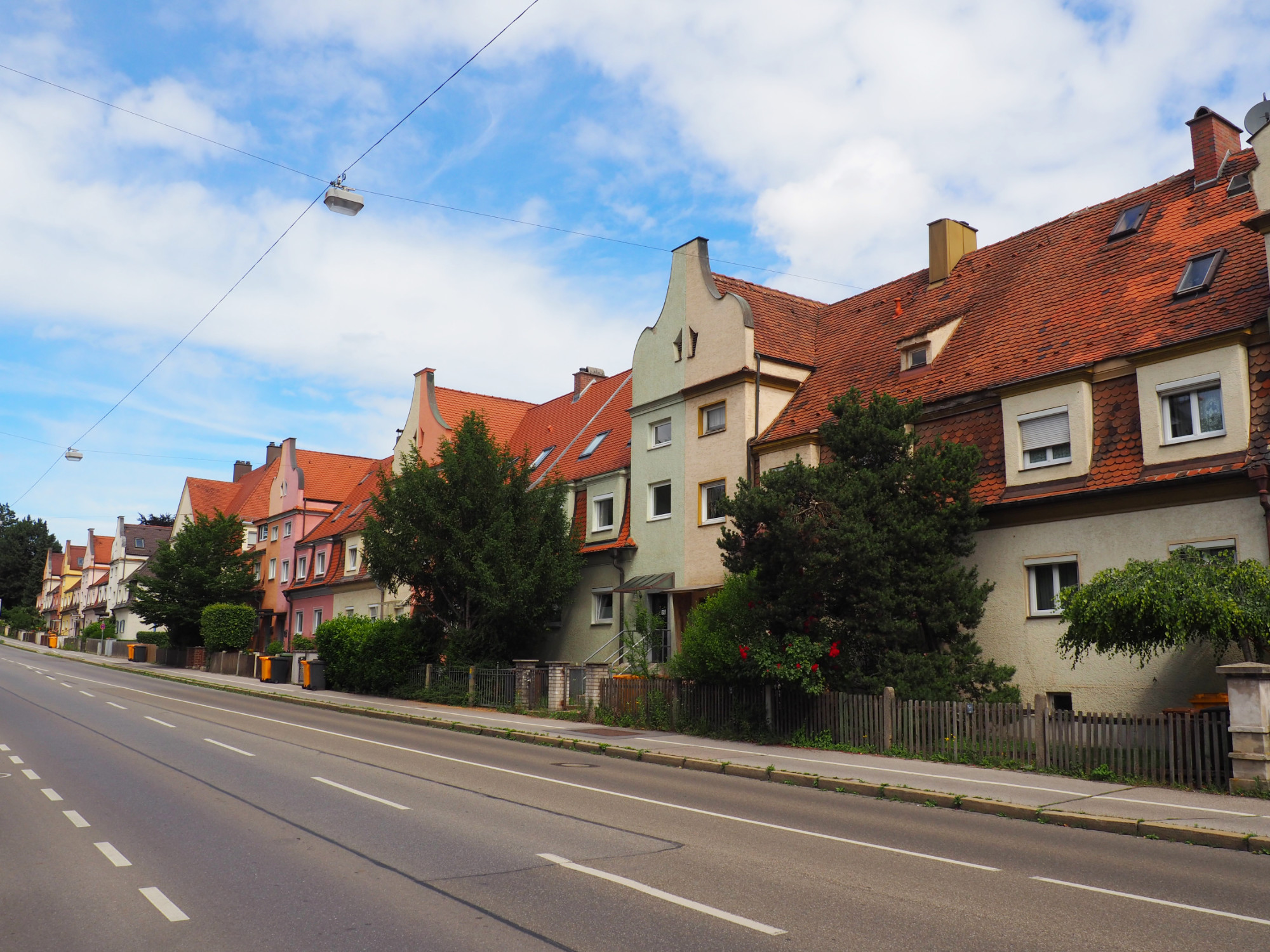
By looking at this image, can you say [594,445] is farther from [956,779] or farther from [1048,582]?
[956,779]

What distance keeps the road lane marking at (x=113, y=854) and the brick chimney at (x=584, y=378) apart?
31.8m

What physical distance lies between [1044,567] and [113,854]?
15.1 m

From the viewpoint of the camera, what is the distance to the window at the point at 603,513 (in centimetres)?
2956

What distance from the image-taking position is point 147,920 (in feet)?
20.8

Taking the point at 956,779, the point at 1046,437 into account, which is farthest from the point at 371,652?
the point at 956,779

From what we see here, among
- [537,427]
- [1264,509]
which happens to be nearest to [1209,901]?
[1264,509]

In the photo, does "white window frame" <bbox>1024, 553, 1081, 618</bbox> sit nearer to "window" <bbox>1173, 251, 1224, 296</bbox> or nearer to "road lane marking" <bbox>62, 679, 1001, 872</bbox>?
"window" <bbox>1173, 251, 1224, 296</bbox>

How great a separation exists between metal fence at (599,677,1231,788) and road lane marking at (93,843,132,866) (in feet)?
37.7

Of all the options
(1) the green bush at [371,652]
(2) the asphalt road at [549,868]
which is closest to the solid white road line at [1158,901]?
(2) the asphalt road at [549,868]

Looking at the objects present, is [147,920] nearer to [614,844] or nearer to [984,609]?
[614,844]

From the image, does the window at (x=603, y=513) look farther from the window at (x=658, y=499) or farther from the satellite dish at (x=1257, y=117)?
the satellite dish at (x=1257, y=117)

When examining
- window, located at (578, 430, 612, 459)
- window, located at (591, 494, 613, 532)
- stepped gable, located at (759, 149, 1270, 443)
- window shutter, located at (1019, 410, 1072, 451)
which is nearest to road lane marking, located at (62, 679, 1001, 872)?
window shutter, located at (1019, 410, 1072, 451)

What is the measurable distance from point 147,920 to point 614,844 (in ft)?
12.7

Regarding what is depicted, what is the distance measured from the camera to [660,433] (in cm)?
2770
